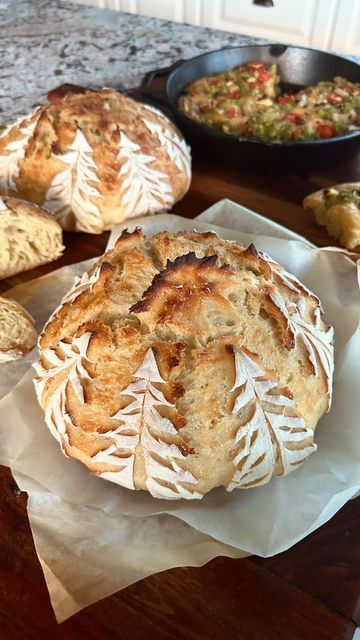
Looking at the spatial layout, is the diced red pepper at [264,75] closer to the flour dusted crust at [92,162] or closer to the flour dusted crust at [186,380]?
the flour dusted crust at [92,162]

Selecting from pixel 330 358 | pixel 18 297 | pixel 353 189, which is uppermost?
pixel 353 189

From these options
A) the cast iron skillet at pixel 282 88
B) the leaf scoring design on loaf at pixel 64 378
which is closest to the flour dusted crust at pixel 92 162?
the cast iron skillet at pixel 282 88

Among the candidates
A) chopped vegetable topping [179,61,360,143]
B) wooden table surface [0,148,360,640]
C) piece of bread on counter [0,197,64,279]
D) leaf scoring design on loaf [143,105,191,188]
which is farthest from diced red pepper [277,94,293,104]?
wooden table surface [0,148,360,640]

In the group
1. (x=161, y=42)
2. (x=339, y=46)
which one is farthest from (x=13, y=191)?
(x=339, y=46)

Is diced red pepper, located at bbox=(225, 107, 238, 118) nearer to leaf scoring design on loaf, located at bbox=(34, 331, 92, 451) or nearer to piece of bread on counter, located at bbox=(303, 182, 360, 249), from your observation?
piece of bread on counter, located at bbox=(303, 182, 360, 249)

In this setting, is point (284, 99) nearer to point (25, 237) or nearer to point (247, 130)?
point (247, 130)

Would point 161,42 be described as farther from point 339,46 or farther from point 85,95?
point 85,95
